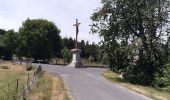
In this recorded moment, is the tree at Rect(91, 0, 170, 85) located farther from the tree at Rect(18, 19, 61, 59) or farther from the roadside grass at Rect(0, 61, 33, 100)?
the tree at Rect(18, 19, 61, 59)

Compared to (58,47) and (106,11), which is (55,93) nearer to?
(106,11)

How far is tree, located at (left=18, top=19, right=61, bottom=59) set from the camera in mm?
86438

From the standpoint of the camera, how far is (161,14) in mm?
45812

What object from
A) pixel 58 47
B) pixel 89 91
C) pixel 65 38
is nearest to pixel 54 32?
pixel 58 47

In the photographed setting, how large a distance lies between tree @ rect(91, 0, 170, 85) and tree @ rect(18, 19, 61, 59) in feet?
134

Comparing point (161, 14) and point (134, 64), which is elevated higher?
point (161, 14)

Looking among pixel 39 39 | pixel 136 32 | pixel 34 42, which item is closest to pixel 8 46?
pixel 34 42

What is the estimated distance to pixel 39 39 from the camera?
87750mm

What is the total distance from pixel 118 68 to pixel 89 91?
1858 cm

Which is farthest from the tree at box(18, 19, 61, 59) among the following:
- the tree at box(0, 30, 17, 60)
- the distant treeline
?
the tree at box(0, 30, 17, 60)

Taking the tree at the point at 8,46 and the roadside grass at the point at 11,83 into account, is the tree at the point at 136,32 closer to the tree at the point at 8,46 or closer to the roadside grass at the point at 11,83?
the roadside grass at the point at 11,83

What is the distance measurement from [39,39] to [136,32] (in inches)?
1704

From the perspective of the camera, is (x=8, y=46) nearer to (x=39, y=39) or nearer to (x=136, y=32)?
(x=39, y=39)

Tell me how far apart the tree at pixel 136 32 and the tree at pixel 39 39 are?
1606 inches
